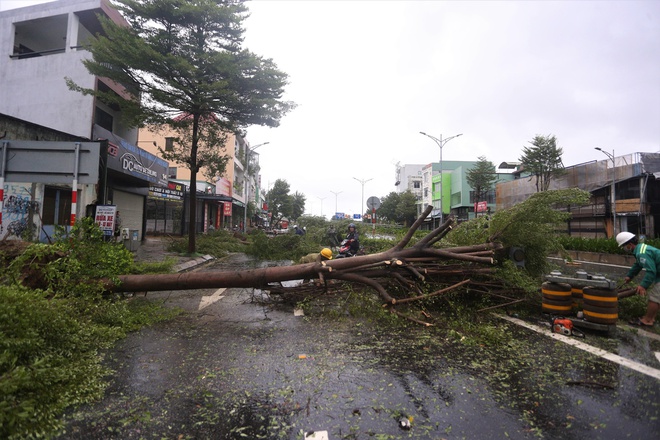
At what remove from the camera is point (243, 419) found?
8.50ft

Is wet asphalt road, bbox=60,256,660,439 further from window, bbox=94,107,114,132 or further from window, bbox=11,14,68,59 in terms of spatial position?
window, bbox=11,14,68,59

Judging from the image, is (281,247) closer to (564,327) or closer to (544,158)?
(564,327)

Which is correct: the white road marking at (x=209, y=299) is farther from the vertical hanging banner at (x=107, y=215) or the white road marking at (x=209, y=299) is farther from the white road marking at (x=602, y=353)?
the vertical hanging banner at (x=107, y=215)

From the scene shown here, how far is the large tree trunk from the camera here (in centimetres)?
531

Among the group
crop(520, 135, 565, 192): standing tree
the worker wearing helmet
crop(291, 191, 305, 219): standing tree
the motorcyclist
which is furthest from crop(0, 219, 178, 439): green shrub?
crop(291, 191, 305, 219): standing tree

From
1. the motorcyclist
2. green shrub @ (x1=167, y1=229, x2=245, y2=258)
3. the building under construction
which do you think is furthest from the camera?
the building under construction

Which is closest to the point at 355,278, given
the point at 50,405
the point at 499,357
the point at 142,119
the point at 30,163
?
the point at 499,357

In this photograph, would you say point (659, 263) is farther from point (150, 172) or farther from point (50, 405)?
point (150, 172)

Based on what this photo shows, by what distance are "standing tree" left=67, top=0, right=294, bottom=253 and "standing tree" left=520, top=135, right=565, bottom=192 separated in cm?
2497

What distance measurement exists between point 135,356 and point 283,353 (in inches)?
65.6

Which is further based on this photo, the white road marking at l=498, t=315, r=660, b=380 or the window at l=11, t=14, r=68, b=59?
the window at l=11, t=14, r=68, b=59

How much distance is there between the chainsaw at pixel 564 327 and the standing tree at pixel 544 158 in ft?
94.6

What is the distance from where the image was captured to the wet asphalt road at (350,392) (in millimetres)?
2469

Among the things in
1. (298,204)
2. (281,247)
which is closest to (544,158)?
(281,247)
